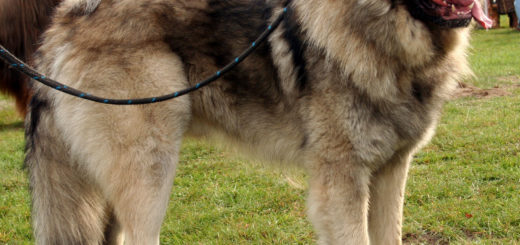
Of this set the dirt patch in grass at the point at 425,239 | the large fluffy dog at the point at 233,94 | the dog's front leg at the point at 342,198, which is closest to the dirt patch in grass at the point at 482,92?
the dirt patch in grass at the point at 425,239

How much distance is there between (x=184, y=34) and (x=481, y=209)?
8.02 ft

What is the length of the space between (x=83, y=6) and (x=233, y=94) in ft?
3.04

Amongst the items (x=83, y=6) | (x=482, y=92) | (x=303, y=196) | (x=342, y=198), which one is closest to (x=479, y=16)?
(x=342, y=198)

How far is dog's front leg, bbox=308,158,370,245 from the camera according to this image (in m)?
2.51

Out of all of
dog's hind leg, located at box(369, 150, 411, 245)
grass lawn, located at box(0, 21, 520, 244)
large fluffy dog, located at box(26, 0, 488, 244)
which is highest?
large fluffy dog, located at box(26, 0, 488, 244)

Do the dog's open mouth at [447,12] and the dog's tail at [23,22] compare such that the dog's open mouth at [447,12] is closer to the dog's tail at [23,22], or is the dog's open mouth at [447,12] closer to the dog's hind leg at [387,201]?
the dog's hind leg at [387,201]

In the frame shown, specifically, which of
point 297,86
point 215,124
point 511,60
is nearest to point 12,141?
point 215,124

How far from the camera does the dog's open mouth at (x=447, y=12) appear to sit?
2375 millimetres

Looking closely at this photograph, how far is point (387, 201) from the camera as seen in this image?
2939 millimetres

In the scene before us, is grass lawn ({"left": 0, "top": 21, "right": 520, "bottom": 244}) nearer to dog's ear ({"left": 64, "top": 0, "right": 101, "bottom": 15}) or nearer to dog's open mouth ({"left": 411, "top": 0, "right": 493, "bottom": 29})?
dog's open mouth ({"left": 411, "top": 0, "right": 493, "bottom": 29})

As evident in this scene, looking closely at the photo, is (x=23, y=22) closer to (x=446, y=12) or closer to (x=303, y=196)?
(x=303, y=196)

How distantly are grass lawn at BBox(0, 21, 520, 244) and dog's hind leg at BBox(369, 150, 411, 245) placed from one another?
530mm

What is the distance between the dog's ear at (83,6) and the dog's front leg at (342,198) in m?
1.43

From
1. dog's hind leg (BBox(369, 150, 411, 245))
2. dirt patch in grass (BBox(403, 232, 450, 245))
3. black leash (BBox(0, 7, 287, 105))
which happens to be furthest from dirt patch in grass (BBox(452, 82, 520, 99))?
black leash (BBox(0, 7, 287, 105))
